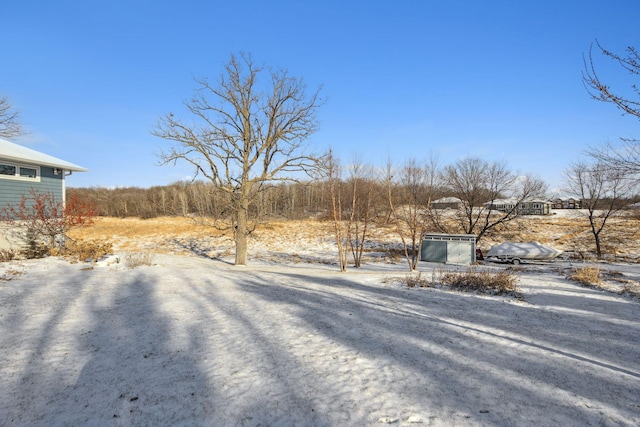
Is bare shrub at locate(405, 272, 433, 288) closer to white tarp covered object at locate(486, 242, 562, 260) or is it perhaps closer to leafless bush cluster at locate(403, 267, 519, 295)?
leafless bush cluster at locate(403, 267, 519, 295)

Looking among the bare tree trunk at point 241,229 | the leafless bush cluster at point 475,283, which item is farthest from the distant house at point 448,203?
the leafless bush cluster at point 475,283

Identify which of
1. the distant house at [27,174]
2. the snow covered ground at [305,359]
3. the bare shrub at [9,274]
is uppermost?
the distant house at [27,174]

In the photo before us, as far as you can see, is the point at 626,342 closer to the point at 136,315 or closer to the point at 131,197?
the point at 136,315

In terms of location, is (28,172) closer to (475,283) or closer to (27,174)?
(27,174)

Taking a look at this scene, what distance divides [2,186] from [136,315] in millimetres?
13282

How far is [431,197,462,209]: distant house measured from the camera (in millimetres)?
27003

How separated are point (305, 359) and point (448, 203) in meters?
27.2

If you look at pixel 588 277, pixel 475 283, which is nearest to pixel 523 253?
pixel 588 277

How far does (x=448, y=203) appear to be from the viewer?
2883 cm

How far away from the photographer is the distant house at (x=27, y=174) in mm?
13930

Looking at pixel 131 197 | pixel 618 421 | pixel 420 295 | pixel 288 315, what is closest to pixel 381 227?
pixel 420 295

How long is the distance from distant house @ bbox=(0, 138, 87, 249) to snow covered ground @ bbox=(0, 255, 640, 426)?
807cm

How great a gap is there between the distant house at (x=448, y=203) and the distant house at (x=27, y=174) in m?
24.0

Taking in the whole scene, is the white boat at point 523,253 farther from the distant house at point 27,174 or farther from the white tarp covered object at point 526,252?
the distant house at point 27,174
